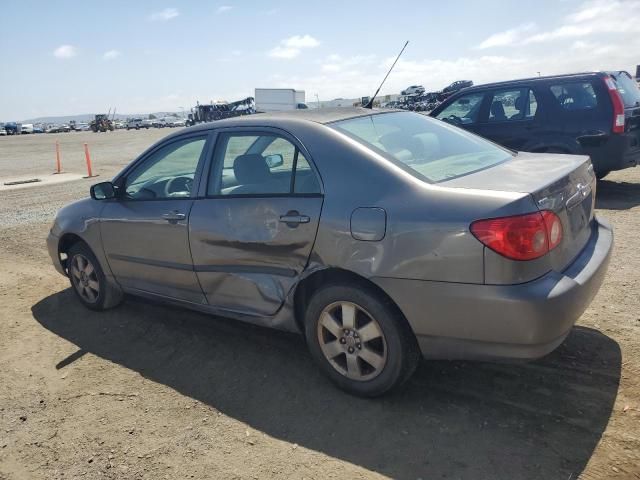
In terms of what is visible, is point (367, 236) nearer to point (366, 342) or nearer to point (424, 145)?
point (366, 342)

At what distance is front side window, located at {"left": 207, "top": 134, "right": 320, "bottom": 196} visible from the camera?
3.22 m

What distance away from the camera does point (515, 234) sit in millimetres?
2477

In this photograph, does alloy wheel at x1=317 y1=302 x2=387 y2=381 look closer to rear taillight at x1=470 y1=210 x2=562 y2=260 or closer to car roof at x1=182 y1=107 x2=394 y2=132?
rear taillight at x1=470 y1=210 x2=562 y2=260

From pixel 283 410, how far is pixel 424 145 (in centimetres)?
187

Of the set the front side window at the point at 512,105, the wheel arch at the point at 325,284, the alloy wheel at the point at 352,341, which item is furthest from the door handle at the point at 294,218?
the front side window at the point at 512,105

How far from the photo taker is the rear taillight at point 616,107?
7.21m

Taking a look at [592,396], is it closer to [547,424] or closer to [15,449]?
[547,424]

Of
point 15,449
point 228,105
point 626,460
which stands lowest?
point 15,449

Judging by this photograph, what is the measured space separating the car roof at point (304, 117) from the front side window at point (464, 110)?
5.07m

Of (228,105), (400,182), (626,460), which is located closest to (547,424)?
(626,460)

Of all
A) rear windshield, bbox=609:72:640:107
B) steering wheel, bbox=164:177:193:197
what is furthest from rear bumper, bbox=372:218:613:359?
rear windshield, bbox=609:72:640:107

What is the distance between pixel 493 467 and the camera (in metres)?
2.48

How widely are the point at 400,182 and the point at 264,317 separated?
1.29m

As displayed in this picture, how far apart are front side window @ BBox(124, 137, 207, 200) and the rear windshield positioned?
6322 millimetres
